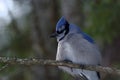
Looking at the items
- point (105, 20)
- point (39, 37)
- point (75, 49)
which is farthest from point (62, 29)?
point (39, 37)

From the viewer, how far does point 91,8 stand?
7.45 m

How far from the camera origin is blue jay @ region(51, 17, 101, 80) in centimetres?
553

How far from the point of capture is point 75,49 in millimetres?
5559

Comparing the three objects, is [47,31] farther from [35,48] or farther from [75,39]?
[75,39]

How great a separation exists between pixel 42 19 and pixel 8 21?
61cm

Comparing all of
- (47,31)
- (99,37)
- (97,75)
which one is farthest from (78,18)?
(97,75)

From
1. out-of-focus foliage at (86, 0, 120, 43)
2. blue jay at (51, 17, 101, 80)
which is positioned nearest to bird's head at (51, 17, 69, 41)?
blue jay at (51, 17, 101, 80)

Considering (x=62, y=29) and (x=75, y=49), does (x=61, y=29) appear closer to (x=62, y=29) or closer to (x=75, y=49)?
(x=62, y=29)

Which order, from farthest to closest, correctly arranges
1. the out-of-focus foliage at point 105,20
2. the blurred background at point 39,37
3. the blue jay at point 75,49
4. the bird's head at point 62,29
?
the blurred background at point 39,37 < the out-of-focus foliage at point 105,20 < the bird's head at point 62,29 < the blue jay at point 75,49

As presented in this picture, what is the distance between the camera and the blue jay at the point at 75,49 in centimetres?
553

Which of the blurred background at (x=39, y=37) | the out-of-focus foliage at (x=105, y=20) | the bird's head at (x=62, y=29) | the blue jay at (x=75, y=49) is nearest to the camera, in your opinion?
the blue jay at (x=75, y=49)

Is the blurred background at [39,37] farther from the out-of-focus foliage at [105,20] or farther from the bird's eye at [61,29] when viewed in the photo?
the bird's eye at [61,29]

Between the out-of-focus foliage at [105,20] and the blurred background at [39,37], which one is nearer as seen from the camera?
the out-of-focus foliage at [105,20]

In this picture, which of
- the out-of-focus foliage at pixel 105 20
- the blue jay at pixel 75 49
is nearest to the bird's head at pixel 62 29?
the blue jay at pixel 75 49
